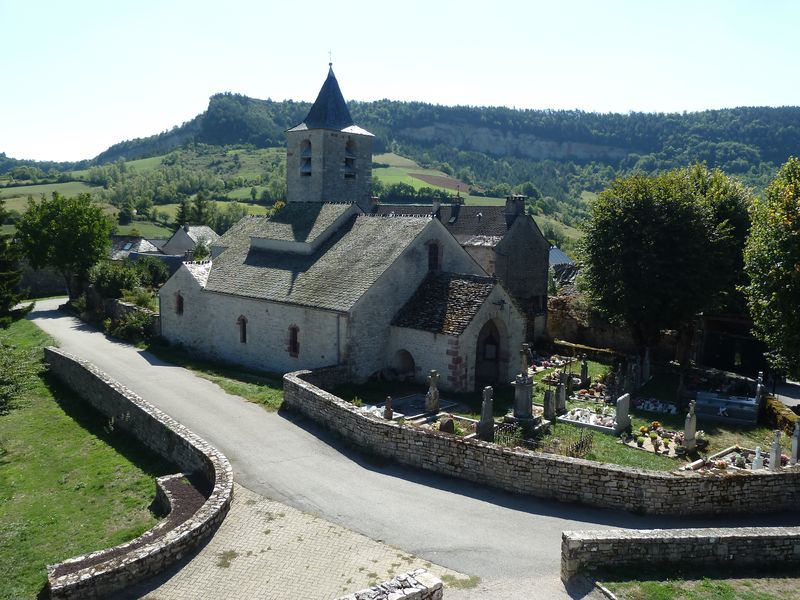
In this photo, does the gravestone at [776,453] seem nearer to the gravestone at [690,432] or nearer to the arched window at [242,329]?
the gravestone at [690,432]

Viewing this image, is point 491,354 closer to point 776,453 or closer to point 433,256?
point 433,256

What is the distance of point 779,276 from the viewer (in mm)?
19250

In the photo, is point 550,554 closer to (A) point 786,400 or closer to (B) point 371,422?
(B) point 371,422

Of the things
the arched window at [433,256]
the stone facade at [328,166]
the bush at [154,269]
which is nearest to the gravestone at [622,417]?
the arched window at [433,256]

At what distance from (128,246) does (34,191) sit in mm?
62853

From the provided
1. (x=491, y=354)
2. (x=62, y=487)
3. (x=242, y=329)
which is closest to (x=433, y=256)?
(x=491, y=354)

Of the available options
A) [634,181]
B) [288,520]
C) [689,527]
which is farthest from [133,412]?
[634,181]

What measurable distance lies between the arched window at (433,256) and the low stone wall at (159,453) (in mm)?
12591

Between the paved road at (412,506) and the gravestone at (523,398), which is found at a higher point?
the gravestone at (523,398)

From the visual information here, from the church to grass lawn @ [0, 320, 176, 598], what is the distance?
7.37m

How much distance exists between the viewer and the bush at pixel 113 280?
127 ft

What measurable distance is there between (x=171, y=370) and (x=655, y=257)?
21.7m

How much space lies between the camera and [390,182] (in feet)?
400

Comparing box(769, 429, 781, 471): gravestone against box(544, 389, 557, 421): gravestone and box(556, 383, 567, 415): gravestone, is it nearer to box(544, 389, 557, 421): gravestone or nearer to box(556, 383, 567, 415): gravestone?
box(544, 389, 557, 421): gravestone
